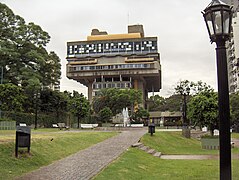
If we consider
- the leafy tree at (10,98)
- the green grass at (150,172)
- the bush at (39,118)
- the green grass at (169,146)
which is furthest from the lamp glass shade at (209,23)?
the leafy tree at (10,98)

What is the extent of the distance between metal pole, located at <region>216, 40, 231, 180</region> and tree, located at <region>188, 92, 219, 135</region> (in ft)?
52.9

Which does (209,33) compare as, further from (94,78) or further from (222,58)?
(94,78)

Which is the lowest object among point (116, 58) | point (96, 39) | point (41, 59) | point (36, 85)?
point (36, 85)

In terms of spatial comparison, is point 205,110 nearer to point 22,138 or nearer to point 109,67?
point 22,138

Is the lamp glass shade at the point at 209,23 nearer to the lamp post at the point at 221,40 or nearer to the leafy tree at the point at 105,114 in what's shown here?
the lamp post at the point at 221,40

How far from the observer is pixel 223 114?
15.6 ft

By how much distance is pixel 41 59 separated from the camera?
49.1m

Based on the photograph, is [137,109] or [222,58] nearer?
[222,58]

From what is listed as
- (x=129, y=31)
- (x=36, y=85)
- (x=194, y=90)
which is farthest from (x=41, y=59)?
(x=129, y=31)

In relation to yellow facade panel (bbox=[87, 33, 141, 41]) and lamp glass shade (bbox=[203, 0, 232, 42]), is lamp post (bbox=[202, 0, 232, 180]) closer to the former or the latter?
lamp glass shade (bbox=[203, 0, 232, 42])

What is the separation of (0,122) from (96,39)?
6487 cm

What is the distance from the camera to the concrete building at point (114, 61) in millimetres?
86062

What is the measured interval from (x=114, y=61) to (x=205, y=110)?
70.7 m

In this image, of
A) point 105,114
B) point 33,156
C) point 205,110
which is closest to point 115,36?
point 105,114
